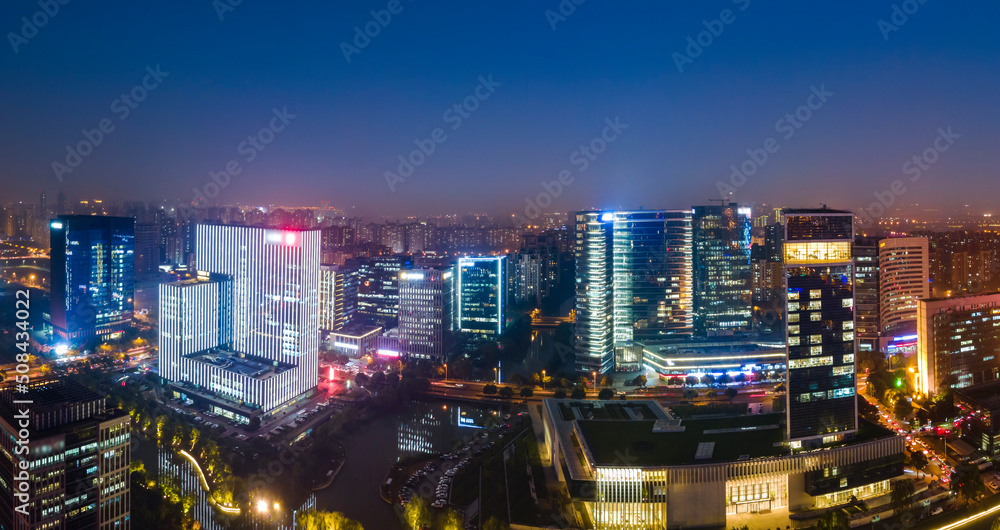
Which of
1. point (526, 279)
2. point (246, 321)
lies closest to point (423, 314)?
point (246, 321)

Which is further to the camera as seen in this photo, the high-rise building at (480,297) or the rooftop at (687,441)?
the high-rise building at (480,297)

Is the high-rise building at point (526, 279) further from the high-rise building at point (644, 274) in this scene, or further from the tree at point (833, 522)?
the tree at point (833, 522)

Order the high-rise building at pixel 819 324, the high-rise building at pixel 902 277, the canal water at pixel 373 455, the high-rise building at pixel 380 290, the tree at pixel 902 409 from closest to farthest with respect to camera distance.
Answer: the high-rise building at pixel 819 324, the canal water at pixel 373 455, the tree at pixel 902 409, the high-rise building at pixel 902 277, the high-rise building at pixel 380 290

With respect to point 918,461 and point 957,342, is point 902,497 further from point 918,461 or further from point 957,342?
point 957,342

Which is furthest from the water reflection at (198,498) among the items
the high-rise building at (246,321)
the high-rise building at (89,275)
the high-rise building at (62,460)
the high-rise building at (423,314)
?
the high-rise building at (89,275)

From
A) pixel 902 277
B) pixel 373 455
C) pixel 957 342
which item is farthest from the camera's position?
pixel 902 277

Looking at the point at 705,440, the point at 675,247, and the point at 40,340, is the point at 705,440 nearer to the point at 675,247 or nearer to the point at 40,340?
the point at 675,247
